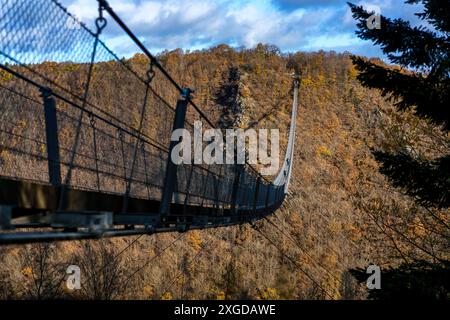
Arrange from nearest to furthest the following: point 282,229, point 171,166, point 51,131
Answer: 1. point 51,131
2. point 171,166
3. point 282,229

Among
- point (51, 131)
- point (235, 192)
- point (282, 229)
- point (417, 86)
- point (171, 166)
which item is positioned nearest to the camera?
point (51, 131)

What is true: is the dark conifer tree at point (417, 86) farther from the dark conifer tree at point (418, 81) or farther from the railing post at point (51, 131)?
the railing post at point (51, 131)

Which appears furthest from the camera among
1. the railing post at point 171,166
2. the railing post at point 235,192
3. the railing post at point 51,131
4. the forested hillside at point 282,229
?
the forested hillside at point 282,229

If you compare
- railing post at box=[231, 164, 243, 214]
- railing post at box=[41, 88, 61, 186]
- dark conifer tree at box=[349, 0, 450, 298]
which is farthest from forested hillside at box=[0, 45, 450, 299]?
railing post at box=[41, 88, 61, 186]

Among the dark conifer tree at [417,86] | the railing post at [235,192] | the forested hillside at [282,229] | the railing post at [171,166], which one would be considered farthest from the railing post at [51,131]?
the forested hillside at [282,229]

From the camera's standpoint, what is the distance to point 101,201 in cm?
382

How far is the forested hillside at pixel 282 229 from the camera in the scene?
19312mm

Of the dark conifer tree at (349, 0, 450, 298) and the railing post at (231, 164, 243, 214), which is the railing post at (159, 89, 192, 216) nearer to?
the dark conifer tree at (349, 0, 450, 298)

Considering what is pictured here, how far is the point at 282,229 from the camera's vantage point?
2405 centimetres

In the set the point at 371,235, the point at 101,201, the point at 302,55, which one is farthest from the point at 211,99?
the point at 101,201

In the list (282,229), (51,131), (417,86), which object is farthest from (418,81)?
(282,229)

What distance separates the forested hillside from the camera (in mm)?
19312

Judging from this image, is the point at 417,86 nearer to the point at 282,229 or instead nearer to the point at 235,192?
the point at 235,192

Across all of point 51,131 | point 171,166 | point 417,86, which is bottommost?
point 171,166
